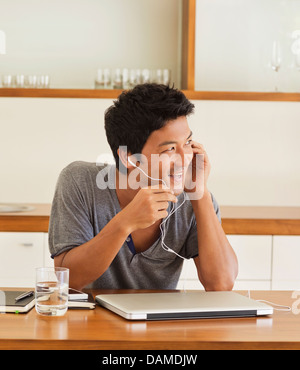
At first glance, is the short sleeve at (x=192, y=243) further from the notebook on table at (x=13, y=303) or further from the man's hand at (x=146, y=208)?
the notebook on table at (x=13, y=303)

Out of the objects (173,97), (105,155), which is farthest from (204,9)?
(173,97)

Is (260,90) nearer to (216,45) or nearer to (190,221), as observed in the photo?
(216,45)

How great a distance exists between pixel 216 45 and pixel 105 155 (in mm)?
867

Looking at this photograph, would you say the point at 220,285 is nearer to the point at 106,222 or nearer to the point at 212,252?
the point at 212,252


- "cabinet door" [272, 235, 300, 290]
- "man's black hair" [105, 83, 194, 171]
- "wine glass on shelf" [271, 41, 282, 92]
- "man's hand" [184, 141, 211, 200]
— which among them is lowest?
"cabinet door" [272, 235, 300, 290]

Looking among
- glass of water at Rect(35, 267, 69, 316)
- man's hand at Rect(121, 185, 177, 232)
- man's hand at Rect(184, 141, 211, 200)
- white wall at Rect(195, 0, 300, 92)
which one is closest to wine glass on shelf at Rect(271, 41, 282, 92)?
white wall at Rect(195, 0, 300, 92)

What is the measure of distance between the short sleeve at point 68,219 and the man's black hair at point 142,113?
0.58 ft

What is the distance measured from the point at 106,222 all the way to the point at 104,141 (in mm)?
1533

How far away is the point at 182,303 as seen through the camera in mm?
1350

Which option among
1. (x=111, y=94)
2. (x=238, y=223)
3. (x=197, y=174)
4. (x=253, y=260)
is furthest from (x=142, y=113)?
(x=111, y=94)

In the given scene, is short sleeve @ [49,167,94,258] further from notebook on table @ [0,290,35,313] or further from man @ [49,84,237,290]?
notebook on table @ [0,290,35,313]

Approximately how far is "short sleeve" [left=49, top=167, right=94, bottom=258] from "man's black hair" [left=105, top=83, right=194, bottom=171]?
0.58 ft

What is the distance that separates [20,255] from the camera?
2.83 meters

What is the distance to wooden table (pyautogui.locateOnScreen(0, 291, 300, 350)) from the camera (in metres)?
1.10
